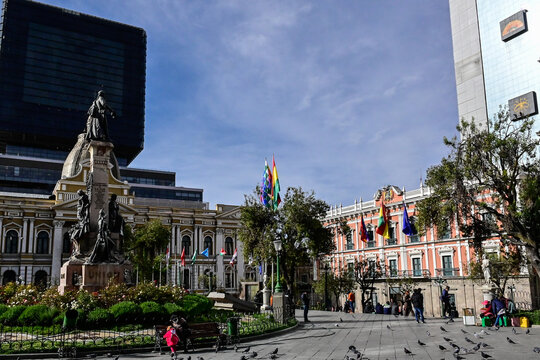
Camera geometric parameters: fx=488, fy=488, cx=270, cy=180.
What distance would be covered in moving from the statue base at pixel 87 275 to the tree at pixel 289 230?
13477mm

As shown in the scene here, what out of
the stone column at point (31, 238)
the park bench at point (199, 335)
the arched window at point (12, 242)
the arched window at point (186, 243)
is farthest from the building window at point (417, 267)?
the arched window at point (12, 242)

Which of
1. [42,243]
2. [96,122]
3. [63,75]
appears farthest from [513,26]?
[63,75]

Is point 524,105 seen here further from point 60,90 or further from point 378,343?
point 60,90

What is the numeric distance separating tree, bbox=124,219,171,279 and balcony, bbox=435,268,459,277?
27.4 m

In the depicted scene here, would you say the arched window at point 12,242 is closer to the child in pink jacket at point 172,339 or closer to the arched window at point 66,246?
the arched window at point 66,246

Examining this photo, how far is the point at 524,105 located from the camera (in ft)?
168

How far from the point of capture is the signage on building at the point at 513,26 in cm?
5254

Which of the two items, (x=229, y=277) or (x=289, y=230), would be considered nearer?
(x=289, y=230)

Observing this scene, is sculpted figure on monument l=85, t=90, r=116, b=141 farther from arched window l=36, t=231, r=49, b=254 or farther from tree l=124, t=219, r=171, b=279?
arched window l=36, t=231, r=49, b=254

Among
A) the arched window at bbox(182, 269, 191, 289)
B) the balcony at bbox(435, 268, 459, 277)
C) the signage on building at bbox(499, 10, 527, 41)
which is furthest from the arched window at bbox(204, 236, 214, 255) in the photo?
the signage on building at bbox(499, 10, 527, 41)

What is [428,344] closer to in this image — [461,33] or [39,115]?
[461,33]

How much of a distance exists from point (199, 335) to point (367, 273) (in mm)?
34795

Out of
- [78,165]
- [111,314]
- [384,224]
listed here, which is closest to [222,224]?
[78,165]

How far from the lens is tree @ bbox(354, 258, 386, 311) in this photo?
155 ft
